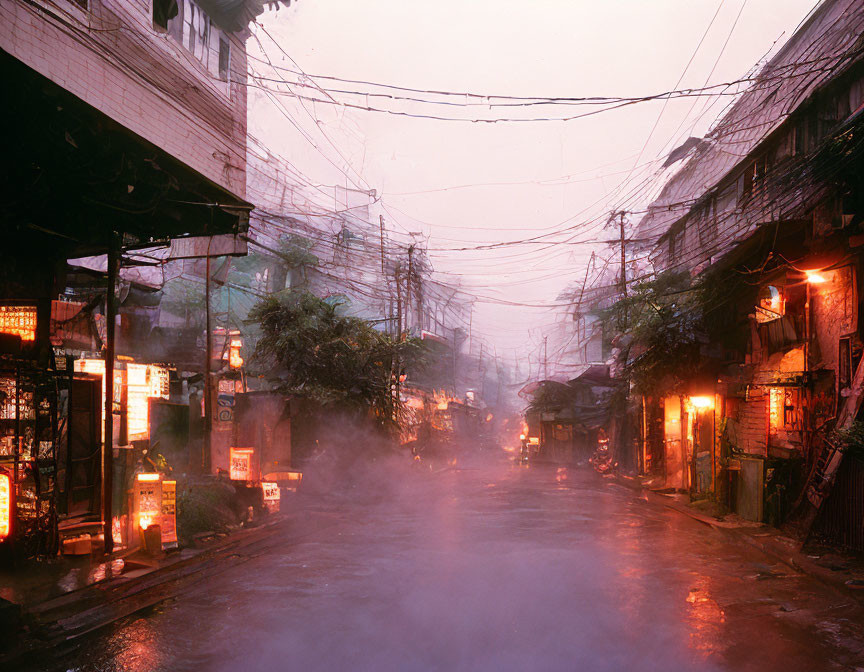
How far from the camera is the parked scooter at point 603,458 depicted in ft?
120

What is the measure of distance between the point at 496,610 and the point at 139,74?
16.1m

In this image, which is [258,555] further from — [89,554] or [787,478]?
[787,478]

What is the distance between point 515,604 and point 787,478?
1034 cm

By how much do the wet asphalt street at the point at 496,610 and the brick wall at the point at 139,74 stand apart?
8.82 meters

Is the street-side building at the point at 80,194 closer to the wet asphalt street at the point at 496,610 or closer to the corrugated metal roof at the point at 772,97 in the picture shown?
the wet asphalt street at the point at 496,610

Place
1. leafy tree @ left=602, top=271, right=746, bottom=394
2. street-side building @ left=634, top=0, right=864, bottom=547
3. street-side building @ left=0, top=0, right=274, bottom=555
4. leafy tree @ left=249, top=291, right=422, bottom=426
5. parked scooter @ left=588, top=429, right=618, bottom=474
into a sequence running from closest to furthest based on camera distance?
street-side building @ left=0, top=0, right=274, bottom=555 < street-side building @ left=634, top=0, right=864, bottom=547 < leafy tree @ left=602, top=271, right=746, bottom=394 < leafy tree @ left=249, top=291, right=422, bottom=426 < parked scooter @ left=588, top=429, right=618, bottom=474

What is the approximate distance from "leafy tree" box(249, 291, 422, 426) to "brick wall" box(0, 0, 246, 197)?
634 cm

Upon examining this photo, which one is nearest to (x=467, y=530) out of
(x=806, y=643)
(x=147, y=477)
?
(x=147, y=477)

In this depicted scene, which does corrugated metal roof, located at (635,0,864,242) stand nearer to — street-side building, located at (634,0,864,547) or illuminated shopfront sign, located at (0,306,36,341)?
street-side building, located at (634,0,864,547)

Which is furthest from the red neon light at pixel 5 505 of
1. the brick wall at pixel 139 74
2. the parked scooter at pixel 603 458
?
the parked scooter at pixel 603 458

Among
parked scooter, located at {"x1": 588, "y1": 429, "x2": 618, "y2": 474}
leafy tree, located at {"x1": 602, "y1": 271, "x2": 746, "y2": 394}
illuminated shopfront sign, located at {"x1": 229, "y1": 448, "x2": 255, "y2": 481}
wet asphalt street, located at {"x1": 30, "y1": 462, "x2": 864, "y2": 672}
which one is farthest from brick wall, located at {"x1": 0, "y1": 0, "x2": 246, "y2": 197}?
parked scooter, located at {"x1": 588, "y1": 429, "x2": 618, "y2": 474}

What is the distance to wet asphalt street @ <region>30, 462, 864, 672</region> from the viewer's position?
23.4ft

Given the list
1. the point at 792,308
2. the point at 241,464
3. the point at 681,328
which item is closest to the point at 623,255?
the point at 681,328

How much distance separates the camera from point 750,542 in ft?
47.1
